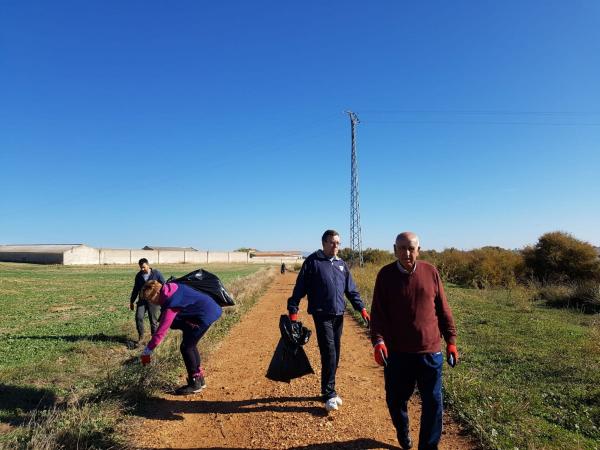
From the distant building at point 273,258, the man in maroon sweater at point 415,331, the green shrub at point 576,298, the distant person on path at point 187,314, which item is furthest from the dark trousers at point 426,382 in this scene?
the distant building at point 273,258

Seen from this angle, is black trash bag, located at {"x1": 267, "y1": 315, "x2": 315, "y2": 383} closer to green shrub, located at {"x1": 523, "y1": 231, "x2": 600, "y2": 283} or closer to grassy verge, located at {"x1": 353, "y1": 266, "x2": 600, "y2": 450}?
grassy verge, located at {"x1": 353, "y1": 266, "x2": 600, "y2": 450}

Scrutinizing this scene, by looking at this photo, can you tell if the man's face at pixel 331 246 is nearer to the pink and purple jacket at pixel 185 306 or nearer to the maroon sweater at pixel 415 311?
the maroon sweater at pixel 415 311

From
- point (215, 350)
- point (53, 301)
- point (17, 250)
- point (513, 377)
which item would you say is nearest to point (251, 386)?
point (215, 350)

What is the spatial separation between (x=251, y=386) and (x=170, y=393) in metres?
1.17

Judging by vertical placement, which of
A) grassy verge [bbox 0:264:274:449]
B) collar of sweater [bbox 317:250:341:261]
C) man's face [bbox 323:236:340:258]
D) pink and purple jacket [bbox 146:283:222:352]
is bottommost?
grassy verge [bbox 0:264:274:449]

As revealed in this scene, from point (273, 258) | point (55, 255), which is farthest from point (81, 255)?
point (273, 258)

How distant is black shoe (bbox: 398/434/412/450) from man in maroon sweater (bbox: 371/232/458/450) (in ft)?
1.05

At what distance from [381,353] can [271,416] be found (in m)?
1.95

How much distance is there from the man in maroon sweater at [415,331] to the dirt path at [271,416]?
782 mm

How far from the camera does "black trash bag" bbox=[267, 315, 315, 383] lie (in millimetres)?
5715

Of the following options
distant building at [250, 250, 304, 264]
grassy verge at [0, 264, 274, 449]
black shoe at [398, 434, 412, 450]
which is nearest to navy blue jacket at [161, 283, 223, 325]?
grassy verge at [0, 264, 274, 449]

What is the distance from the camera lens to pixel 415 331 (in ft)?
12.6

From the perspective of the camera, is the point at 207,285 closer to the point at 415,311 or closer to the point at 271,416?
the point at 271,416

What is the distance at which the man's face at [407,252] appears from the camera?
153 inches
